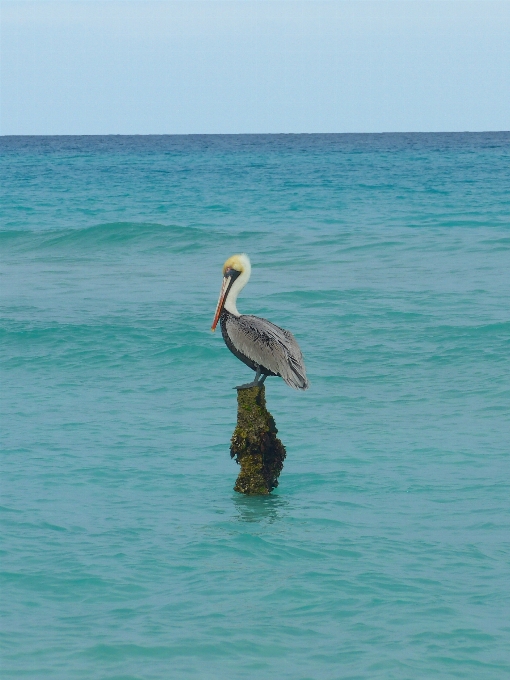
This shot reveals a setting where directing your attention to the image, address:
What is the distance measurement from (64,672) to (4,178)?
48.6 meters

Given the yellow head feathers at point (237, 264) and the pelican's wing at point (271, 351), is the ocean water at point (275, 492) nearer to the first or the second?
the pelican's wing at point (271, 351)

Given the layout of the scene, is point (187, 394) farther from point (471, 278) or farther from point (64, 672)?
point (471, 278)

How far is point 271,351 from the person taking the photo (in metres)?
7.88

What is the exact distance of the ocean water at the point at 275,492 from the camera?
577 centimetres

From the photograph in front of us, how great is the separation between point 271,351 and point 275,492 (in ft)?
4.04

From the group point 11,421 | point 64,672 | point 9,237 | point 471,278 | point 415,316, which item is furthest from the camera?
point 9,237

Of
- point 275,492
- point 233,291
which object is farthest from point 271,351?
point 275,492

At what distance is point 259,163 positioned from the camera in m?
64.1

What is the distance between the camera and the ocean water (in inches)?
227

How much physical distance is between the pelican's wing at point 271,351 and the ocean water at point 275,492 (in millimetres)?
1007

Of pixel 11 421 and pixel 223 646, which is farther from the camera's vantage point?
pixel 11 421

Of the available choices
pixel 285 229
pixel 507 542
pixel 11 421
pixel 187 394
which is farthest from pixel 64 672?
pixel 285 229

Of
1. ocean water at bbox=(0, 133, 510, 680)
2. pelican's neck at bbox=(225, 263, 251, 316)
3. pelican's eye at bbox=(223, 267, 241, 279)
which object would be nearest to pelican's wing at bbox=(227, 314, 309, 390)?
pelican's neck at bbox=(225, 263, 251, 316)

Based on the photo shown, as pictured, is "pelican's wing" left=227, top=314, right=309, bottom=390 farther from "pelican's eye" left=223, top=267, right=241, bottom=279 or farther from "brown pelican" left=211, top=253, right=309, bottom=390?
"pelican's eye" left=223, top=267, right=241, bottom=279
